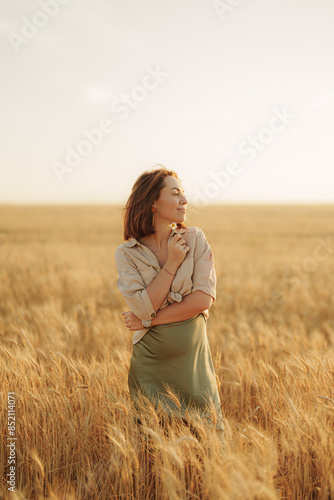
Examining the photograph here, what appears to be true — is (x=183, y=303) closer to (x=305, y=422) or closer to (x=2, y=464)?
(x=305, y=422)

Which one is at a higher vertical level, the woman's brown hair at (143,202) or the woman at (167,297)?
the woman's brown hair at (143,202)

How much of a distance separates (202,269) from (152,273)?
22 centimetres

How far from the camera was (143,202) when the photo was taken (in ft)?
5.65

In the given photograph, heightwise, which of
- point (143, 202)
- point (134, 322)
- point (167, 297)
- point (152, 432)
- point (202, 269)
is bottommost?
point (152, 432)

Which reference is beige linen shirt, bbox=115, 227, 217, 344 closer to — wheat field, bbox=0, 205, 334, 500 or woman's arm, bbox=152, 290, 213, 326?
woman's arm, bbox=152, 290, 213, 326

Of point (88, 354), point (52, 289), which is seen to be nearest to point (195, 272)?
point (88, 354)

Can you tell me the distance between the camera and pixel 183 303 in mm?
1652

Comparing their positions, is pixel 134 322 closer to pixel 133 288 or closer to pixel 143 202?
pixel 133 288

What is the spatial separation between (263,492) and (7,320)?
355 cm

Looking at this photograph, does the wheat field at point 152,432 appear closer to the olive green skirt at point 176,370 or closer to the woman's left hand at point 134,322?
the olive green skirt at point 176,370

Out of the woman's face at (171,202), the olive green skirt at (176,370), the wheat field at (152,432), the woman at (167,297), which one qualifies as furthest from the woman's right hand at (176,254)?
the wheat field at (152,432)

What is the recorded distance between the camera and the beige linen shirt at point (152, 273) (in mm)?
1645

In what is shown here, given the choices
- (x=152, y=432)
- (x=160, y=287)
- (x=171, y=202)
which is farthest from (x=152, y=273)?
(x=152, y=432)

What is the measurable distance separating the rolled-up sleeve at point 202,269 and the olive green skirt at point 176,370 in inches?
6.1
